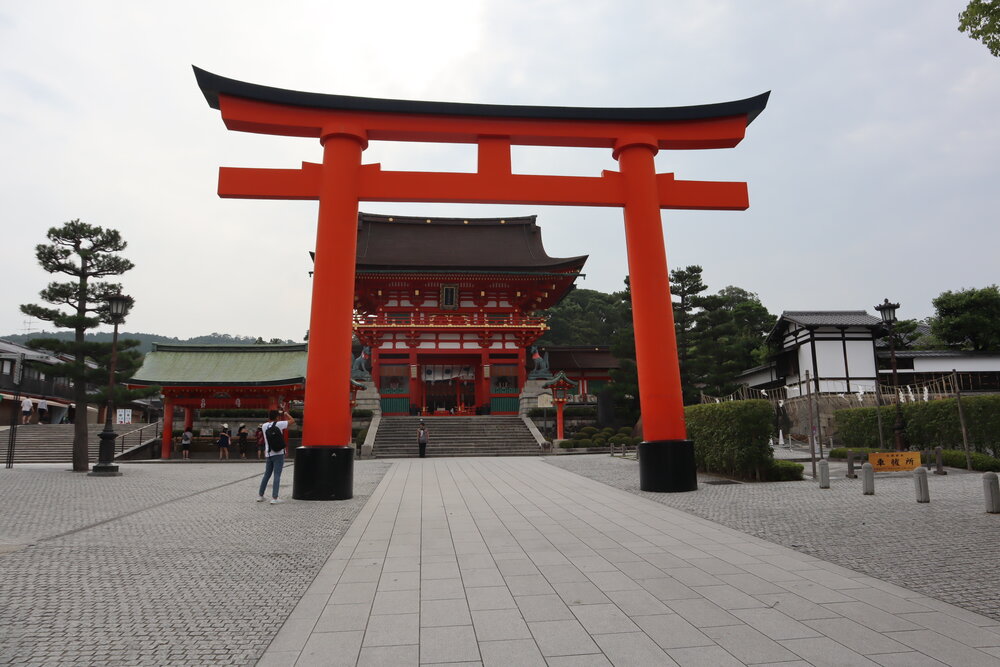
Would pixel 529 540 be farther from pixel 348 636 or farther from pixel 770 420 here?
pixel 770 420

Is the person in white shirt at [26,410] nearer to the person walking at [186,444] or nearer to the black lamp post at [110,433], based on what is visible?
the person walking at [186,444]

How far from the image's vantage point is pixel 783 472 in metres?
12.0

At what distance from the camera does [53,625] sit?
381 centimetres

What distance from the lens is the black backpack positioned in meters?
9.40

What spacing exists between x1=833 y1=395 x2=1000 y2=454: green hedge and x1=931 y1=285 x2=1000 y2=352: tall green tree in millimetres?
18970

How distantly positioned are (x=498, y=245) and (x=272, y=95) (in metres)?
24.7

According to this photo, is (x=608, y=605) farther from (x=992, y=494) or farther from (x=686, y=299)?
(x=686, y=299)

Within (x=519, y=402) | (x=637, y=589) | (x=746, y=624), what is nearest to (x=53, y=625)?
(x=637, y=589)

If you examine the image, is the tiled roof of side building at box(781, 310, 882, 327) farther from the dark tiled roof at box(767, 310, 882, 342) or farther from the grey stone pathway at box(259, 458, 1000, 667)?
the grey stone pathway at box(259, 458, 1000, 667)

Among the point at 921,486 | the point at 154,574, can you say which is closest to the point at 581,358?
the point at 921,486

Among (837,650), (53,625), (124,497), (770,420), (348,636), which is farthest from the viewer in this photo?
(770,420)

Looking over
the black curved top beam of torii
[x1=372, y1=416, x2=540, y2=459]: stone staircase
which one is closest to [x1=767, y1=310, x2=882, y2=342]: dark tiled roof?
[x1=372, y1=416, x2=540, y2=459]: stone staircase

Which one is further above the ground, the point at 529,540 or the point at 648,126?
the point at 648,126

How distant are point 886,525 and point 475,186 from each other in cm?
783
